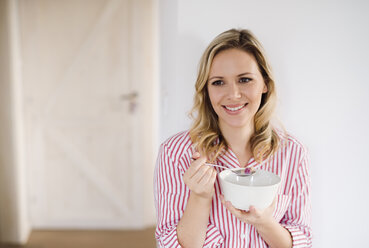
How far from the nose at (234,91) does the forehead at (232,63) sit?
0.12 ft

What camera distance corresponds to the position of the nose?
3.28 ft

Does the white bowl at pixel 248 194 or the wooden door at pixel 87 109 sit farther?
the wooden door at pixel 87 109

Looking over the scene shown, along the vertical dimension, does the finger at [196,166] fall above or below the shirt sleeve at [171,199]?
above

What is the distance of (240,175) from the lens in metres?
0.97

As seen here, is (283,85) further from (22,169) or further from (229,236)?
(22,169)

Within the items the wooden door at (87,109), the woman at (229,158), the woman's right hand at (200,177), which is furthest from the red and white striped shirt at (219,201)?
the wooden door at (87,109)

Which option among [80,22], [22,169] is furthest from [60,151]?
[80,22]

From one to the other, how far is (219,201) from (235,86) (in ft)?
1.20

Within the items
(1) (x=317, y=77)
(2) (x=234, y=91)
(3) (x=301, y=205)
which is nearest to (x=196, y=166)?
(2) (x=234, y=91)

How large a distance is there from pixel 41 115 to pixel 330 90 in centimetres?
226

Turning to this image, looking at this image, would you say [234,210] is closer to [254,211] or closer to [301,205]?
[254,211]

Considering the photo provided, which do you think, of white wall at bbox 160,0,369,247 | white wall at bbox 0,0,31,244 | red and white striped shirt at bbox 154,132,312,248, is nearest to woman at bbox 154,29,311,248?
red and white striped shirt at bbox 154,132,312,248

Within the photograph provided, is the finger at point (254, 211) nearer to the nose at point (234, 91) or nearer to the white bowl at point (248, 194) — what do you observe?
the white bowl at point (248, 194)

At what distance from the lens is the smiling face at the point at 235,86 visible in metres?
1.01
